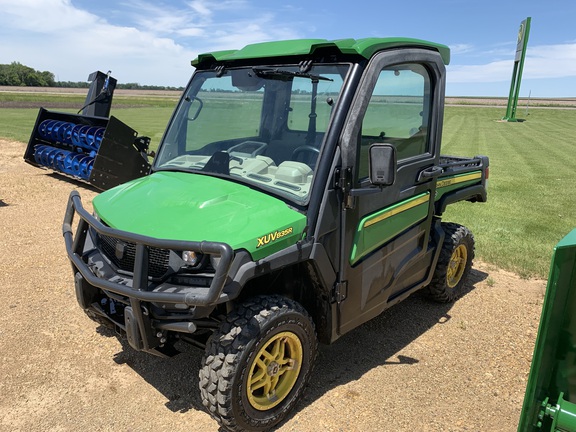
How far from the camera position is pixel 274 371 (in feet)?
9.71

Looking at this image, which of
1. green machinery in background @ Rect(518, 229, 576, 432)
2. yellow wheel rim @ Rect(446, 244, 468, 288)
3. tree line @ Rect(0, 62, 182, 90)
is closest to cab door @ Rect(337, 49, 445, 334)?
yellow wheel rim @ Rect(446, 244, 468, 288)

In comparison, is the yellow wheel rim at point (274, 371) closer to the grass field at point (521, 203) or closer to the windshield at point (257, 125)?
the windshield at point (257, 125)

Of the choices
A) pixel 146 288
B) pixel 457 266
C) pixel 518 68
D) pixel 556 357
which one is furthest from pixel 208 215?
pixel 518 68

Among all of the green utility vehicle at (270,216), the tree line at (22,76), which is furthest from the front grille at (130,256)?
the tree line at (22,76)

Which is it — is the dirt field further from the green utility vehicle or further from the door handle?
the door handle

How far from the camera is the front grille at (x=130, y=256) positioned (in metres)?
2.79

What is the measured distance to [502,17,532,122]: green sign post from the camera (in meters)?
33.3

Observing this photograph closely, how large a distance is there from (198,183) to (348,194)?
1035 mm

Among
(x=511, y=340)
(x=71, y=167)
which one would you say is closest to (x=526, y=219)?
(x=511, y=340)

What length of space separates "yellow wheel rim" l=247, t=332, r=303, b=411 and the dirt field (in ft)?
0.77

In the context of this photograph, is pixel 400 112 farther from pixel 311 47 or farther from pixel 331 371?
pixel 331 371

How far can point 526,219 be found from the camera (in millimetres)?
8172

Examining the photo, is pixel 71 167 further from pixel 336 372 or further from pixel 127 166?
pixel 336 372

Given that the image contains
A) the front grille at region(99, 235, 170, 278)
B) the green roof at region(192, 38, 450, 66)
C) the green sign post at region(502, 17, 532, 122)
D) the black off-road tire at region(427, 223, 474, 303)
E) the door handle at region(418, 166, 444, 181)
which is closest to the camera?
the front grille at region(99, 235, 170, 278)
